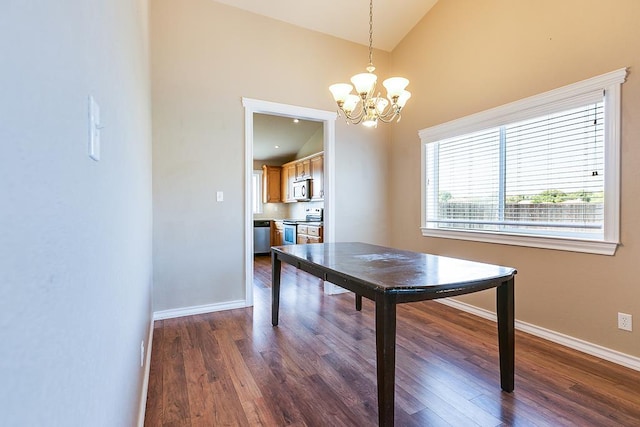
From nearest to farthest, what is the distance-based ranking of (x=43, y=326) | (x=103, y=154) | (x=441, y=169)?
(x=43, y=326)
(x=103, y=154)
(x=441, y=169)

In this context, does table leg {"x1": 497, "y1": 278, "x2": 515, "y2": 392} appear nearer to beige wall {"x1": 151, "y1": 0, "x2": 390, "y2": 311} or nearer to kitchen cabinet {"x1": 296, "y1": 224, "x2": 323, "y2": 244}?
beige wall {"x1": 151, "y1": 0, "x2": 390, "y2": 311}

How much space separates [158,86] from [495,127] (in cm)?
329

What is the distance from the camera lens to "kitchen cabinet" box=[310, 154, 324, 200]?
6.19m

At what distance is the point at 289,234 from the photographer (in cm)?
693

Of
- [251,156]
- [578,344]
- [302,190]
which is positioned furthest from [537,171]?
[302,190]

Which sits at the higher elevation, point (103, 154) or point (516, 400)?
point (103, 154)

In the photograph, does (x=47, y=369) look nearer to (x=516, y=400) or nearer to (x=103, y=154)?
(x=103, y=154)

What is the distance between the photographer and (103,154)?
847mm

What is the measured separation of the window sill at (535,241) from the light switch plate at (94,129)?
307 cm

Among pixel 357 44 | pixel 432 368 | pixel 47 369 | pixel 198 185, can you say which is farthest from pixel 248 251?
pixel 47 369

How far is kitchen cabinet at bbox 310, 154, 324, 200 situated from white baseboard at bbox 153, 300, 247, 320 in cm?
308

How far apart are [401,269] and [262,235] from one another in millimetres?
5820

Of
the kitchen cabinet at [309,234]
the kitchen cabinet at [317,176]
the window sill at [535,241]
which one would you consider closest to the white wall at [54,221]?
the window sill at [535,241]

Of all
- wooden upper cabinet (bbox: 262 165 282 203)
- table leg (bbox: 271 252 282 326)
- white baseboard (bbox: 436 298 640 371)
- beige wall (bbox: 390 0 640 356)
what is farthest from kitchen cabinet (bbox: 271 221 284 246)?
white baseboard (bbox: 436 298 640 371)
